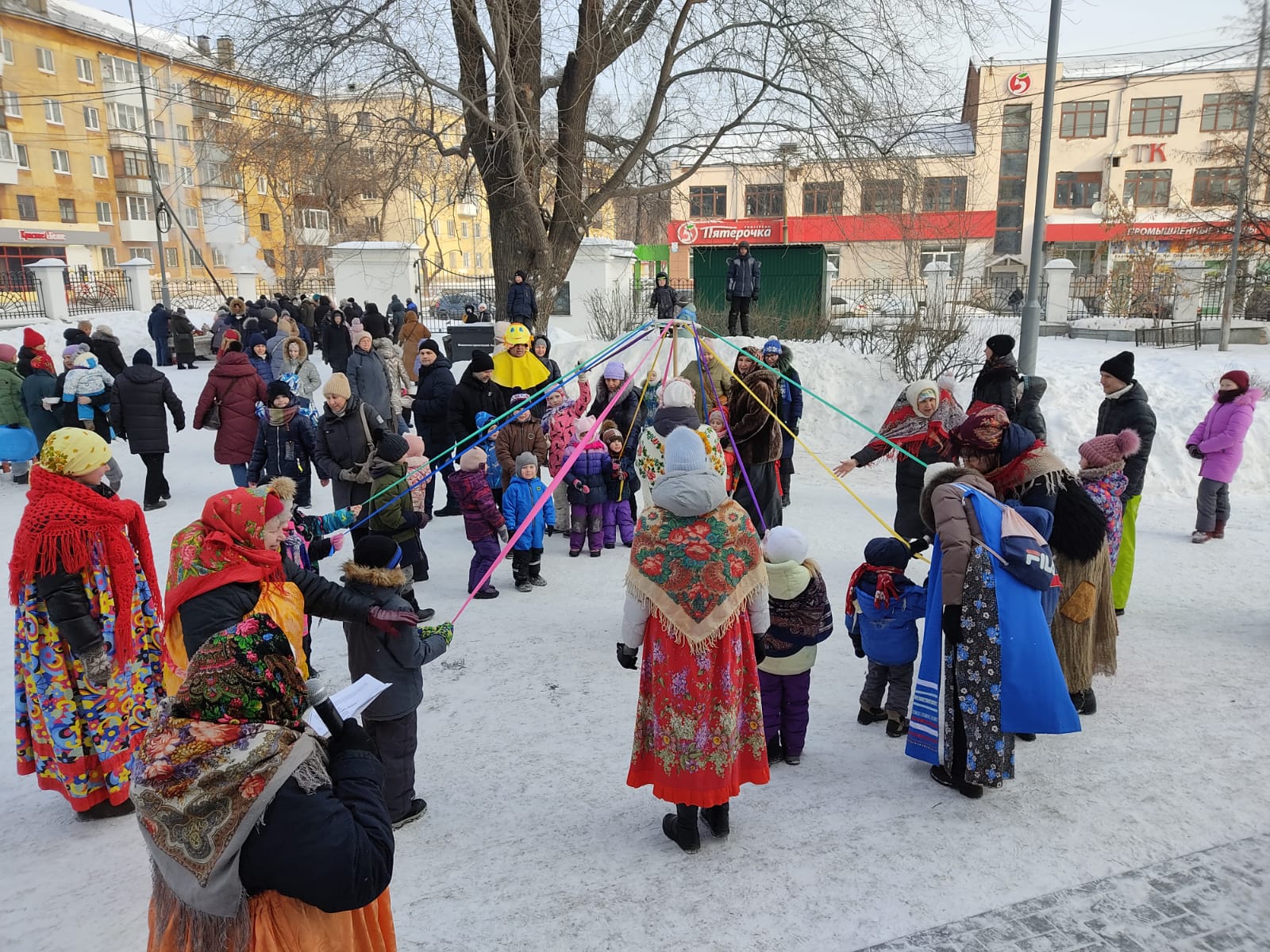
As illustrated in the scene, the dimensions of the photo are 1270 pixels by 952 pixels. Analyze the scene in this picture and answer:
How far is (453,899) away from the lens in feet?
10.7

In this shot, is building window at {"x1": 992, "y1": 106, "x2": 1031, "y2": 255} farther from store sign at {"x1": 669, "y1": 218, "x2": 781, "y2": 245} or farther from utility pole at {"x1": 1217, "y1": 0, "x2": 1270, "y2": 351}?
utility pole at {"x1": 1217, "y1": 0, "x2": 1270, "y2": 351}

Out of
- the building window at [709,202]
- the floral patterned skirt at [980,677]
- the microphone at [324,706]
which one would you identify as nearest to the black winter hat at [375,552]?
the microphone at [324,706]

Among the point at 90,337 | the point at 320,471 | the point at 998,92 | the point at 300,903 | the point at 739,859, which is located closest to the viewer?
the point at 300,903

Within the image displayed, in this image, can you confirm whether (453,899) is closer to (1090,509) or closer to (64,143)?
(1090,509)

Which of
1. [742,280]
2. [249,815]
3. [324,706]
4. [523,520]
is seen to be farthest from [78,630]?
[742,280]

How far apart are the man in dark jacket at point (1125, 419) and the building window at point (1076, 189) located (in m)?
45.5

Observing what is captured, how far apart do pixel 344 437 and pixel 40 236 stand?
39.3m

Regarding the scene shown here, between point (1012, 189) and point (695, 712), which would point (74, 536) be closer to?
point (695, 712)

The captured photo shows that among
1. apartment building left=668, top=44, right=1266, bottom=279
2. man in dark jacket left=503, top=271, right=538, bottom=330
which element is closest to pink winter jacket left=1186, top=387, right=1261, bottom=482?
man in dark jacket left=503, top=271, right=538, bottom=330

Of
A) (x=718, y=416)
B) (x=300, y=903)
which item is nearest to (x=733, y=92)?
(x=718, y=416)

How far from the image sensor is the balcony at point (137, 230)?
41.8m

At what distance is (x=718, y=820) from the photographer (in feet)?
11.9

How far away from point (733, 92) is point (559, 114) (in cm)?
278

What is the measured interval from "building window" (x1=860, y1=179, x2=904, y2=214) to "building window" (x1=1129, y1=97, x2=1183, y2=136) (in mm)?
40241
